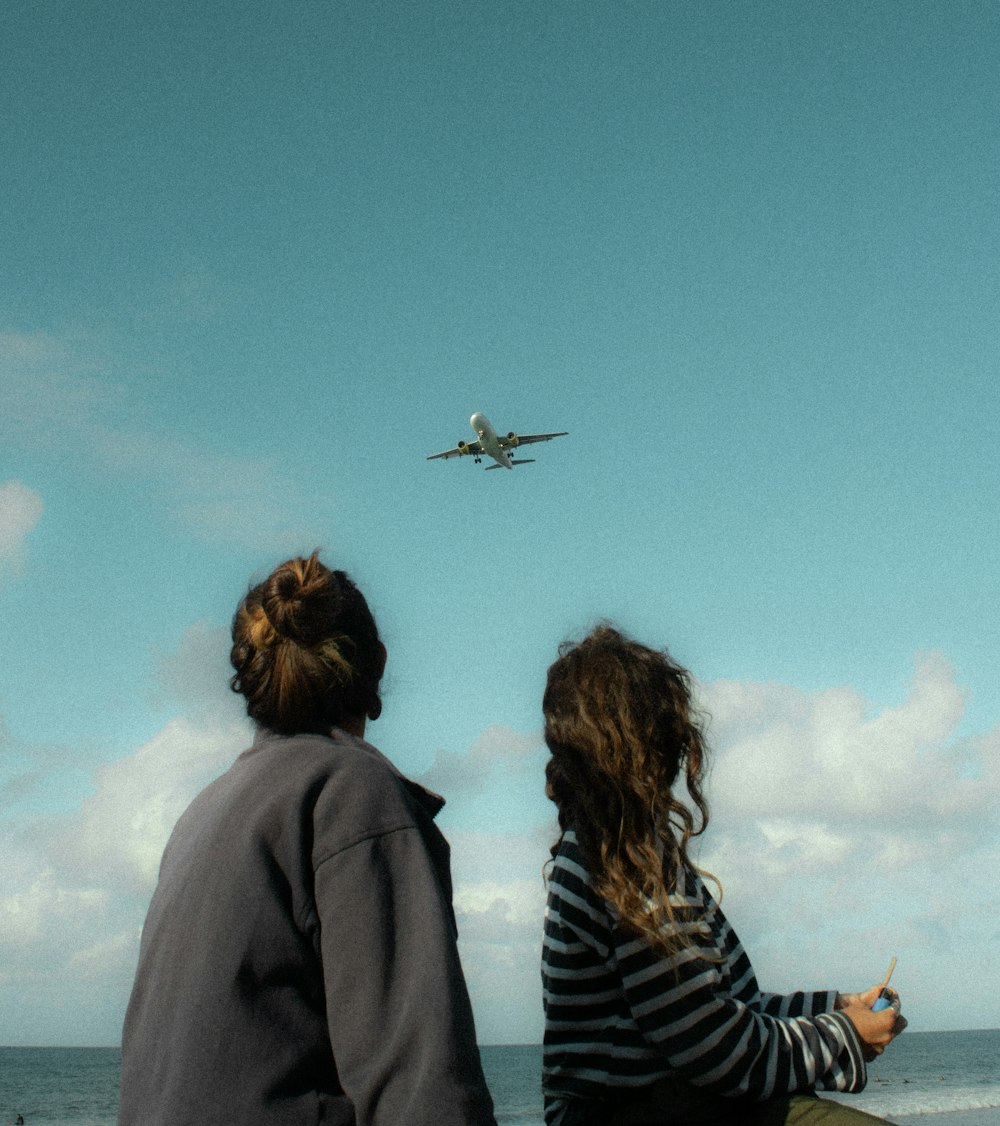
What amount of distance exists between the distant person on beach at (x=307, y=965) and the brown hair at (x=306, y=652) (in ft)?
0.35

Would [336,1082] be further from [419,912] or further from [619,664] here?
[619,664]

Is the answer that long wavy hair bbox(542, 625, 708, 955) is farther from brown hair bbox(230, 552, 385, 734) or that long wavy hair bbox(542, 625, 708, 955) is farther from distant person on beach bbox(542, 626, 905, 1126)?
brown hair bbox(230, 552, 385, 734)

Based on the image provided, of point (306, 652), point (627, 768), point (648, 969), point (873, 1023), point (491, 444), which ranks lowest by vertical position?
point (873, 1023)

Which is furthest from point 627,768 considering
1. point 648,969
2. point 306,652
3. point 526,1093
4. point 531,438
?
point 526,1093

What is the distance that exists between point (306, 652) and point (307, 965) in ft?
2.24

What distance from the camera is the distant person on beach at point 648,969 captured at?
2.32 metres

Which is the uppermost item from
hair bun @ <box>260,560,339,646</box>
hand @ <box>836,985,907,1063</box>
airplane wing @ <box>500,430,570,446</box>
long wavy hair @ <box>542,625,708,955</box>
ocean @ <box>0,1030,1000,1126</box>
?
airplane wing @ <box>500,430,570,446</box>

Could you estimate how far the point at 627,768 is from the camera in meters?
2.53

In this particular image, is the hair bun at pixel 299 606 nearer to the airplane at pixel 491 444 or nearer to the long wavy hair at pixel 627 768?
the long wavy hair at pixel 627 768

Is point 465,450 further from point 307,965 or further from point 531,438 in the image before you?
point 307,965

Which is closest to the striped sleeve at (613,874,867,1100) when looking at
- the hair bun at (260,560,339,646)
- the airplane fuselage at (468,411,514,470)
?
the hair bun at (260,560,339,646)

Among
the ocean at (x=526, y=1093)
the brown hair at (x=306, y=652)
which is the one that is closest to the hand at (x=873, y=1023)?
the brown hair at (x=306, y=652)

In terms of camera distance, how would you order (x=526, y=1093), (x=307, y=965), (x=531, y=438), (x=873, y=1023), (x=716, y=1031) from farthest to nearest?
(x=526, y=1093) < (x=531, y=438) < (x=873, y=1023) < (x=716, y=1031) < (x=307, y=965)

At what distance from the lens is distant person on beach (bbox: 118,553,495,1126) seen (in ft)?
6.09
